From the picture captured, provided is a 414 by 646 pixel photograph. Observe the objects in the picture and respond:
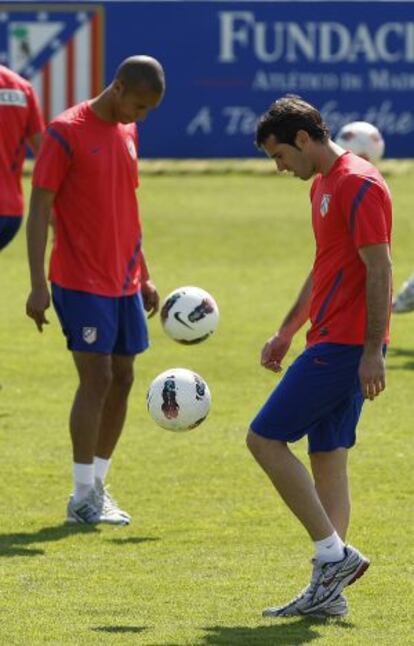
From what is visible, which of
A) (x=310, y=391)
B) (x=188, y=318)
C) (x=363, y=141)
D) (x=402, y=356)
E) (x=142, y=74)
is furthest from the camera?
(x=363, y=141)

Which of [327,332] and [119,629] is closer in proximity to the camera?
[119,629]

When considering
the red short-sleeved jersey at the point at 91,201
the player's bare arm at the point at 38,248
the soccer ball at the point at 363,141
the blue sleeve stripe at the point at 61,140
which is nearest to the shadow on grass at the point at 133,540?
the player's bare arm at the point at 38,248

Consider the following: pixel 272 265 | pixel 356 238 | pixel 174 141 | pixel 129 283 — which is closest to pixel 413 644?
pixel 356 238

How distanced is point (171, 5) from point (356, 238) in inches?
1022

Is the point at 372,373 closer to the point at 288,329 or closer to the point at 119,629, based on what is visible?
the point at 288,329

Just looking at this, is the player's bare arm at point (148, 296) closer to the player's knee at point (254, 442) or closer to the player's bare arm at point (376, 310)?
the player's knee at point (254, 442)

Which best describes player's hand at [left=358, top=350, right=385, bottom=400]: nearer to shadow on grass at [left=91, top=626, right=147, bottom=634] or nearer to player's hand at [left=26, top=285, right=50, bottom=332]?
shadow on grass at [left=91, top=626, right=147, bottom=634]

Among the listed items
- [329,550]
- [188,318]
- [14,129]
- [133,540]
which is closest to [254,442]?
[329,550]

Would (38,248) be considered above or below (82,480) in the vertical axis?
above

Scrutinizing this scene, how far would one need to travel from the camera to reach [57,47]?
1272 inches

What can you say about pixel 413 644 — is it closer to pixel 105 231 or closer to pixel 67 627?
pixel 67 627

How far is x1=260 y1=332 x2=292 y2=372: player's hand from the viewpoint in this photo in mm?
7946

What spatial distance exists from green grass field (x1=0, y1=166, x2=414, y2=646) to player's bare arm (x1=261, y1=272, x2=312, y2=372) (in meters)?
0.96

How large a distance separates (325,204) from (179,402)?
1825 mm
